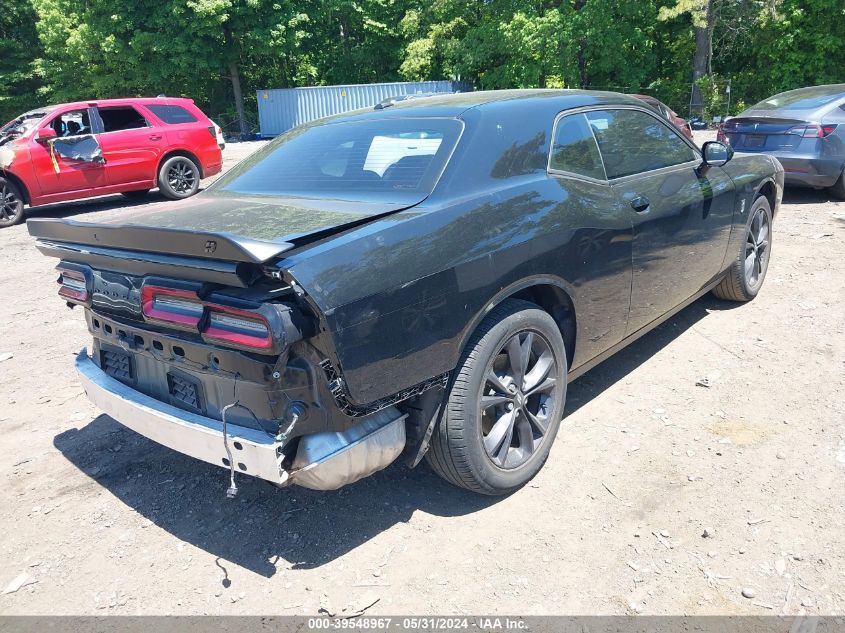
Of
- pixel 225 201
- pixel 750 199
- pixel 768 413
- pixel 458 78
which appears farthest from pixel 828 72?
pixel 225 201

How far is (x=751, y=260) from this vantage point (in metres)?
5.35

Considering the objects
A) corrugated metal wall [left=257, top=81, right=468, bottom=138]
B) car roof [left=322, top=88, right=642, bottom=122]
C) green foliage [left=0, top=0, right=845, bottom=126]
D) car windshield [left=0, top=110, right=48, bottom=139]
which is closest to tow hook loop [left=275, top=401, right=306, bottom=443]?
car roof [left=322, top=88, right=642, bottom=122]

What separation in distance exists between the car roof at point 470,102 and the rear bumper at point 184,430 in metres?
1.79

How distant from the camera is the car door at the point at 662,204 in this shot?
12.2 ft

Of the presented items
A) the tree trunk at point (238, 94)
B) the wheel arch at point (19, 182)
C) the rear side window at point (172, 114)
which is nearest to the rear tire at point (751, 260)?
the rear side window at point (172, 114)

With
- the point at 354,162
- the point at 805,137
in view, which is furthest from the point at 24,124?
the point at 805,137

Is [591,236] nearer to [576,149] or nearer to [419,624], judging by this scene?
[576,149]

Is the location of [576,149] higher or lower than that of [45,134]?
higher

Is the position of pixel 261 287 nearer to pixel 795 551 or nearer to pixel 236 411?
pixel 236 411

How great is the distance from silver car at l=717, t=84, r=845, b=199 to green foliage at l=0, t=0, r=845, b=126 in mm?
15189

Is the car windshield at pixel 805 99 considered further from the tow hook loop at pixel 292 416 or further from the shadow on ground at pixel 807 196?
the tow hook loop at pixel 292 416

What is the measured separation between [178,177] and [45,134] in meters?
2.23

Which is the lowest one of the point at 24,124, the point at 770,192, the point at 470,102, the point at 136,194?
the point at 136,194

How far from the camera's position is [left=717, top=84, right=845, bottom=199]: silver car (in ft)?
28.4
